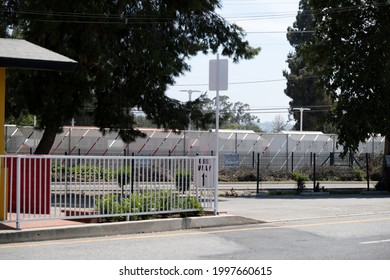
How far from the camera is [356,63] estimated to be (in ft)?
86.8

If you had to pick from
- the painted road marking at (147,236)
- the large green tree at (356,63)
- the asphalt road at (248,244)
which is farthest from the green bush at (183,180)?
the large green tree at (356,63)

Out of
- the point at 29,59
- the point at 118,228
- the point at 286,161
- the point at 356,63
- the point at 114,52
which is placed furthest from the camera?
the point at 286,161

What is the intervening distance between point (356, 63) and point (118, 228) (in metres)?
17.3

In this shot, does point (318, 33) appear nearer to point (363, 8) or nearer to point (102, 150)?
point (363, 8)

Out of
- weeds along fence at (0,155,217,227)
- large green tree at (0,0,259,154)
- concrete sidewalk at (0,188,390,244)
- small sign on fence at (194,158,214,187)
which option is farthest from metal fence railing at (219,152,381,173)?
weeds along fence at (0,155,217,227)

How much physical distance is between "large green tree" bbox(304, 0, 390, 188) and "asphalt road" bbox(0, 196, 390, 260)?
11.9m

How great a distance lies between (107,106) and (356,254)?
A: 15026 millimetres

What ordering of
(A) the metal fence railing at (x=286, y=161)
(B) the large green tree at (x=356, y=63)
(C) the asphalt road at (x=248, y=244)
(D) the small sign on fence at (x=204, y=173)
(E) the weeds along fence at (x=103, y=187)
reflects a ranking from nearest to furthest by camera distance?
(C) the asphalt road at (x=248, y=244) < (E) the weeds along fence at (x=103, y=187) < (D) the small sign on fence at (x=204, y=173) < (B) the large green tree at (x=356, y=63) < (A) the metal fence railing at (x=286, y=161)

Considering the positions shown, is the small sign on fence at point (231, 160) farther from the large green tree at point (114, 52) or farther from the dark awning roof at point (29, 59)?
the dark awning roof at point (29, 59)

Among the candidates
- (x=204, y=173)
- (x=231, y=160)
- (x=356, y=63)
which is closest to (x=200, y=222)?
(x=204, y=173)

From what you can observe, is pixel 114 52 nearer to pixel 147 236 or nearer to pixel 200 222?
pixel 200 222

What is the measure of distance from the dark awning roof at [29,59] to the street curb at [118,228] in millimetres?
3053

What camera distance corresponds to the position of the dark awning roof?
37.6 ft

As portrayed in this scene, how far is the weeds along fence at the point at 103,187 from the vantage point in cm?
1161
